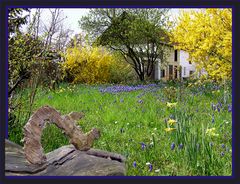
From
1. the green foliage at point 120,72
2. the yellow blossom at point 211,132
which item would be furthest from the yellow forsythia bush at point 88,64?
the yellow blossom at point 211,132

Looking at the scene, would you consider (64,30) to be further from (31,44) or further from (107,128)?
(107,128)

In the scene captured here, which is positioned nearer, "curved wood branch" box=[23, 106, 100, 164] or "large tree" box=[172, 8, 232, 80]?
"curved wood branch" box=[23, 106, 100, 164]

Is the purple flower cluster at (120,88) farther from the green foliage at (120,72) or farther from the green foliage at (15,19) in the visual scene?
the green foliage at (15,19)

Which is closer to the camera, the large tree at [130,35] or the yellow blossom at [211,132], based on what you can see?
the yellow blossom at [211,132]

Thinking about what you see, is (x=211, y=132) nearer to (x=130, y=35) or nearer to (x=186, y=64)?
(x=186, y=64)

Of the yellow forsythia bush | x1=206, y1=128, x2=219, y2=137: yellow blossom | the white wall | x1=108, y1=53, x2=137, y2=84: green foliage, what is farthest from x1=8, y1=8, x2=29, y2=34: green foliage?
x1=206, y1=128, x2=219, y2=137: yellow blossom

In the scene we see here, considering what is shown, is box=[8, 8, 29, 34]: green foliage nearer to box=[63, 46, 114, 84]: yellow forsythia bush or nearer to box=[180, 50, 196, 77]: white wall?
box=[63, 46, 114, 84]: yellow forsythia bush
